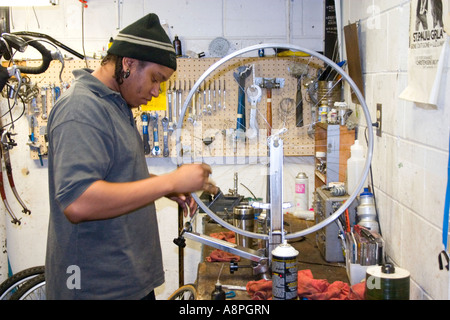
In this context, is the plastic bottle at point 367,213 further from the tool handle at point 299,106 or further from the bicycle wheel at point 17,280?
the bicycle wheel at point 17,280

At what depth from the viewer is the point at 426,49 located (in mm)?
1512

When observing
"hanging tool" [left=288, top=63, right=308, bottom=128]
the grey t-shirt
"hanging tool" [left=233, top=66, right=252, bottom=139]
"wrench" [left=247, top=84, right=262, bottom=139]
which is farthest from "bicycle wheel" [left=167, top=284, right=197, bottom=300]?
"hanging tool" [left=288, top=63, right=308, bottom=128]

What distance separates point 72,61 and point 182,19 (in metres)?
0.78

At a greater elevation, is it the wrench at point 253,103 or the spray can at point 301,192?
the wrench at point 253,103

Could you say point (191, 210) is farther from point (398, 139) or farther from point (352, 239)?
point (398, 139)

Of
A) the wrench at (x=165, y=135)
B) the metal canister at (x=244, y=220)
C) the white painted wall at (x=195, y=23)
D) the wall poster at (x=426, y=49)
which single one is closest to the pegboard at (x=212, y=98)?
the wrench at (x=165, y=135)

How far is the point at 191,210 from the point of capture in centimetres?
187

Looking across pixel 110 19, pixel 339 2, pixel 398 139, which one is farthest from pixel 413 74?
pixel 110 19

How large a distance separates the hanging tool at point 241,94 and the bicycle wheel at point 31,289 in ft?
4.74

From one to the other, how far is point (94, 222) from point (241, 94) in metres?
1.94

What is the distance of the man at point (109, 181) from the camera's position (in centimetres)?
124

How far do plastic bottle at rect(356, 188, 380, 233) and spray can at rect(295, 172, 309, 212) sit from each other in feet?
2.35

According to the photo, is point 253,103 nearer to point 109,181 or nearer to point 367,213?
point 367,213

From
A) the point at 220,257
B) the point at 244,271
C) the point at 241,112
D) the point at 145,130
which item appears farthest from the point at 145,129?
the point at 244,271
